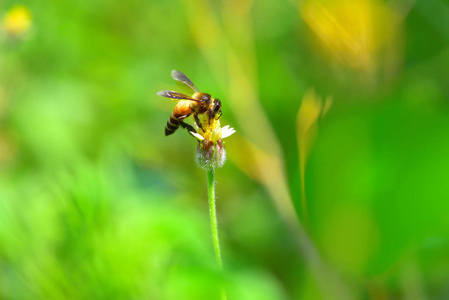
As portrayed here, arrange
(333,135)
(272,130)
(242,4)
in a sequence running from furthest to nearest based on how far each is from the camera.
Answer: (242,4) → (272,130) → (333,135)

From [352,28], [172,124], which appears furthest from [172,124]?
[352,28]

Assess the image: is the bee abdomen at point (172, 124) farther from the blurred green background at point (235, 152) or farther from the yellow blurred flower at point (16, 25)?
the yellow blurred flower at point (16, 25)

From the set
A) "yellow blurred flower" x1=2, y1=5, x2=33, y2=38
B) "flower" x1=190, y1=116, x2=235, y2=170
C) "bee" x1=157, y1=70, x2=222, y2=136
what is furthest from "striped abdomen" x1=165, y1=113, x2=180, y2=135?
"yellow blurred flower" x1=2, y1=5, x2=33, y2=38

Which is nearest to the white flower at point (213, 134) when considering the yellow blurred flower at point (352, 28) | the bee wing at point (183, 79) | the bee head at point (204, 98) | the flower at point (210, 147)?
the flower at point (210, 147)

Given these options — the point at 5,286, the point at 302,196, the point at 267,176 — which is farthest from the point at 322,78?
the point at 5,286

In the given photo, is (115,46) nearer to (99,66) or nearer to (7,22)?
(99,66)

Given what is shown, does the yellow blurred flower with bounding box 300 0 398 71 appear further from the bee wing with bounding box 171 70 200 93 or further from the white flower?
the white flower

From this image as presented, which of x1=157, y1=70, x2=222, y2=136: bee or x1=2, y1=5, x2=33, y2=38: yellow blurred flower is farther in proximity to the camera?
x1=2, y1=5, x2=33, y2=38: yellow blurred flower
